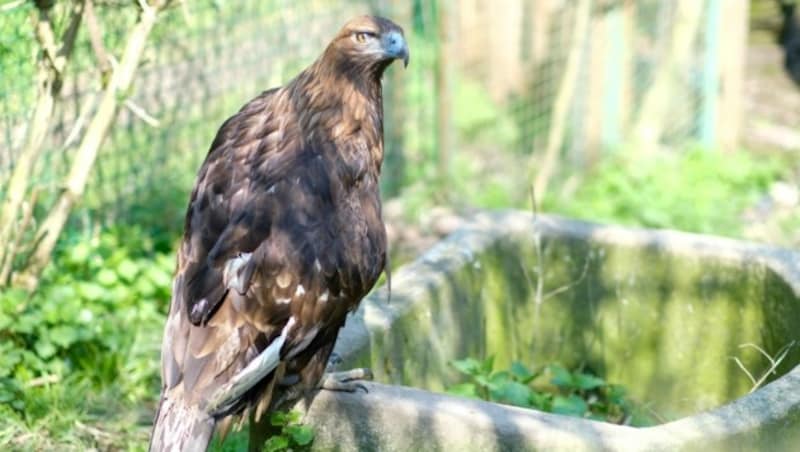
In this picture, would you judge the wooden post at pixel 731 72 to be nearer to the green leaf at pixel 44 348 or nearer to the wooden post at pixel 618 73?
the wooden post at pixel 618 73

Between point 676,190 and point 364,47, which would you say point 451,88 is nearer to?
point 676,190

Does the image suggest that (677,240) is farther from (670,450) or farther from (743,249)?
(670,450)

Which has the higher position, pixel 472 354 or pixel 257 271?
pixel 257 271

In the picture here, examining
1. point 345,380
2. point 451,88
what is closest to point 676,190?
point 451,88

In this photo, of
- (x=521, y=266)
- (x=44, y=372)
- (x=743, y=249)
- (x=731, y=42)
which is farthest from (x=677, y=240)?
(x=731, y=42)

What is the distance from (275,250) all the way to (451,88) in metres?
4.62

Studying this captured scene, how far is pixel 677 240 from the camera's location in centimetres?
517

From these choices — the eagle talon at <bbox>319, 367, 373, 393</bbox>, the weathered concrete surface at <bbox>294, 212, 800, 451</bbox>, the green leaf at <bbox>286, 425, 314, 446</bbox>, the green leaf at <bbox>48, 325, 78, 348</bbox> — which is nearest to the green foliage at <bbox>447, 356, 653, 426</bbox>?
the weathered concrete surface at <bbox>294, 212, 800, 451</bbox>

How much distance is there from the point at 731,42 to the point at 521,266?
5306mm

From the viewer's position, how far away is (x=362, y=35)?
4340 mm

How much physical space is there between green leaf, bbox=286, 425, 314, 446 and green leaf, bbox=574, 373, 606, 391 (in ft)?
4.62

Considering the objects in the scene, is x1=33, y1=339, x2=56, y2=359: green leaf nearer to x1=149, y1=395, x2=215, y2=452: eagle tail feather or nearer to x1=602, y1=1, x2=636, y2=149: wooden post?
x1=149, y1=395, x2=215, y2=452: eagle tail feather

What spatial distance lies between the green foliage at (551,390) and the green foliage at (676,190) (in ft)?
8.78

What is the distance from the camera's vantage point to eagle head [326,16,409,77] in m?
4.33
